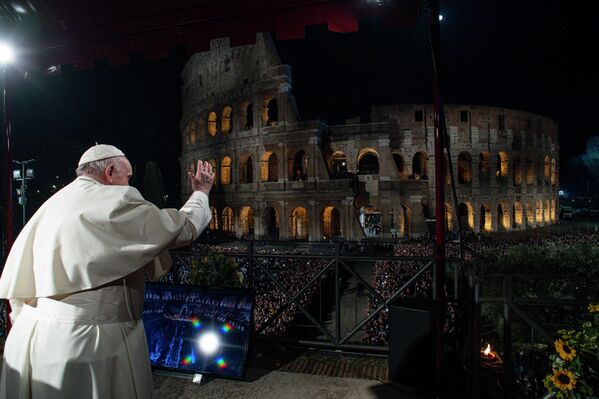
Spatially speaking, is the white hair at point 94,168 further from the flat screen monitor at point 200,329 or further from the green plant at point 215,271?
the green plant at point 215,271

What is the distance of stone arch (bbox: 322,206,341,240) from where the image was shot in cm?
2934

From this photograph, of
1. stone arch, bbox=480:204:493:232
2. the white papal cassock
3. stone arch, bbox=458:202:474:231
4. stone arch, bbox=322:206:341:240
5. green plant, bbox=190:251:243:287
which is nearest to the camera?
the white papal cassock

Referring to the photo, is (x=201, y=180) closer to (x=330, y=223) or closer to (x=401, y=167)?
(x=330, y=223)

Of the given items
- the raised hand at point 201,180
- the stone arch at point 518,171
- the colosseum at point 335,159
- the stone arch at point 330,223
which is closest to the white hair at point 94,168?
the raised hand at point 201,180

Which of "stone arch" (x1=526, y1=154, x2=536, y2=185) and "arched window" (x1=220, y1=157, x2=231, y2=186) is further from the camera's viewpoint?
"stone arch" (x1=526, y1=154, x2=536, y2=185)

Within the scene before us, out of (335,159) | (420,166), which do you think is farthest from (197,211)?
(420,166)

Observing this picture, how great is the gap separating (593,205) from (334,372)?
84.8 meters

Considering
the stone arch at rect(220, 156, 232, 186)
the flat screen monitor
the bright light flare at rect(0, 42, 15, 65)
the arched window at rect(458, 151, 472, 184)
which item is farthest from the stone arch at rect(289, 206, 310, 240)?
the bright light flare at rect(0, 42, 15, 65)

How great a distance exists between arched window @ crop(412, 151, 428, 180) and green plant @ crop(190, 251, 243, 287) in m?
28.6

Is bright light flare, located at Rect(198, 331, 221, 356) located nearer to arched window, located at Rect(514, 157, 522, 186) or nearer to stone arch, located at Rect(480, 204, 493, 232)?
stone arch, located at Rect(480, 204, 493, 232)

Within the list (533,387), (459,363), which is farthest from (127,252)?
(533,387)

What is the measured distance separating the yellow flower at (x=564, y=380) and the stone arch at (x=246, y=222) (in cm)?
2933

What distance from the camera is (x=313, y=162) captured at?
27.3 meters

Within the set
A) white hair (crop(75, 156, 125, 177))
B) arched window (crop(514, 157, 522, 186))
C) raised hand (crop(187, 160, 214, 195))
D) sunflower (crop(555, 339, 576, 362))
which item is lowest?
sunflower (crop(555, 339, 576, 362))
